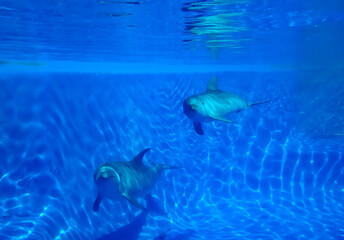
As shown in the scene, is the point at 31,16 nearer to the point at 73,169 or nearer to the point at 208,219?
the point at 73,169

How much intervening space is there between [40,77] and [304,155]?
1237cm

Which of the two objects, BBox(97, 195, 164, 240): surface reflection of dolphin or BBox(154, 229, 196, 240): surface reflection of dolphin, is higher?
BBox(97, 195, 164, 240): surface reflection of dolphin

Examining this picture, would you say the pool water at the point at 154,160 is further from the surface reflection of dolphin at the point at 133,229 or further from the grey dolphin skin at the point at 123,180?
the grey dolphin skin at the point at 123,180

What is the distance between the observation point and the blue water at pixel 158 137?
9.59 meters

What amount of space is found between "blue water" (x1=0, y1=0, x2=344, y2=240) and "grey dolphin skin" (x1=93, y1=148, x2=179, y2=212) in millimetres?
2134

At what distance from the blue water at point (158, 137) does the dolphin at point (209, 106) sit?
3566 millimetres

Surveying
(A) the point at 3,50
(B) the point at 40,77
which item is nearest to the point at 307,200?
(B) the point at 40,77

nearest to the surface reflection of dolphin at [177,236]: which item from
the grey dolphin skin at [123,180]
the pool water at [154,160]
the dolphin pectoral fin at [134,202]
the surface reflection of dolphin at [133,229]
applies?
the pool water at [154,160]

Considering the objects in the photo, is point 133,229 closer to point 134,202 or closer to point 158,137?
point 134,202

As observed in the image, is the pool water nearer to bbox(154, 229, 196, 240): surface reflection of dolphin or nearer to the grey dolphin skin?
bbox(154, 229, 196, 240): surface reflection of dolphin

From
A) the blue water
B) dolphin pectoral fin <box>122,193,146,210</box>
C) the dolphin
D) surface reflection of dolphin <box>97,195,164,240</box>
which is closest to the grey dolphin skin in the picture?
dolphin pectoral fin <box>122,193,146,210</box>

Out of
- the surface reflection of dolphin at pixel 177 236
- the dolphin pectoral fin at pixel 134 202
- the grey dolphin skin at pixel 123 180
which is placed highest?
the grey dolphin skin at pixel 123 180

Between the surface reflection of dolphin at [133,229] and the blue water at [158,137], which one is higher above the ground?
the blue water at [158,137]

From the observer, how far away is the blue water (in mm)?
9586
